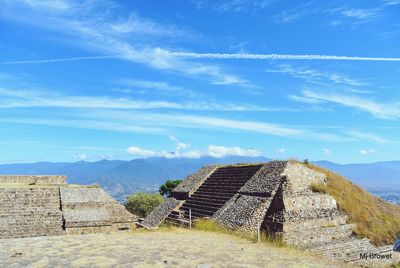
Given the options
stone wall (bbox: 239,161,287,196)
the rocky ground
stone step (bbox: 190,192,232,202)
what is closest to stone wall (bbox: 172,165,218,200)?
stone step (bbox: 190,192,232,202)

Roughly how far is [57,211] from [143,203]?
63.3 ft

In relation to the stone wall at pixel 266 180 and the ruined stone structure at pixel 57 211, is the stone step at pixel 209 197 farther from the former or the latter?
the ruined stone structure at pixel 57 211

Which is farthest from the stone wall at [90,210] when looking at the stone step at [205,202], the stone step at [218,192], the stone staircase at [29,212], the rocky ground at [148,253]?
the rocky ground at [148,253]

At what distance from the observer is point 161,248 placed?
1183 centimetres

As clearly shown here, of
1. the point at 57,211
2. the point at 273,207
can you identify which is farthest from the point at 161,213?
the point at 273,207

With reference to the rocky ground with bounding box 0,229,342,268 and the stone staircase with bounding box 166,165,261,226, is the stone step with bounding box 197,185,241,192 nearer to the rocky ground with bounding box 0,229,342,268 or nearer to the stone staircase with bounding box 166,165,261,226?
the stone staircase with bounding box 166,165,261,226

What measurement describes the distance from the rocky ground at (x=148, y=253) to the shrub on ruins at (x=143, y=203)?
29.9 m

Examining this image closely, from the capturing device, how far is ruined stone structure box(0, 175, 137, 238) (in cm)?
2298

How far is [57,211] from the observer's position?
2519cm

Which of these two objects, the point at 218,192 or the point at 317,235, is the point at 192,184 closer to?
the point at 218,192

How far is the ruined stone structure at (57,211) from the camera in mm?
22984

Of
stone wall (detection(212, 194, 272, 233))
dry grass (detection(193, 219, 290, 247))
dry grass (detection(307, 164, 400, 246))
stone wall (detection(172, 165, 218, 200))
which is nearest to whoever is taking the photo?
dry grass (detection(193, 219, 290, 247))

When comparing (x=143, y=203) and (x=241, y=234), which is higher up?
(x=143, y=203)

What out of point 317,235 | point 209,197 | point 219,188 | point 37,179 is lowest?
point 317,235
